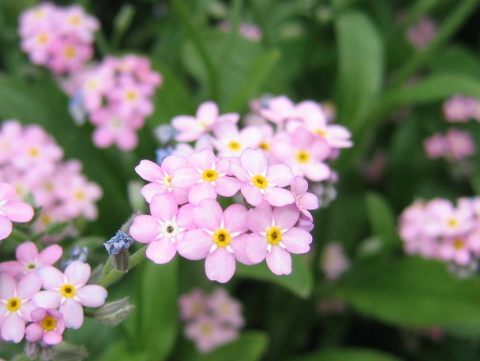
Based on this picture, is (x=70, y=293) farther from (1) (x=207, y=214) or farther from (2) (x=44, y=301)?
(1) (x=207, y=214)

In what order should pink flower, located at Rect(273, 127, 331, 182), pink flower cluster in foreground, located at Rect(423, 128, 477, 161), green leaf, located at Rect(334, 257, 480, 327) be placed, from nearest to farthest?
pink flower, located at Rect(273, 127, 331, 182)
green leaf, located at Rect(334, 257, 480, 327)
pink flower cluster in foreground, located at Rect(423, 128, 477, 161)

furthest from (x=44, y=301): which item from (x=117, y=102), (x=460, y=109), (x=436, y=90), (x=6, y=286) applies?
(x=460, y=109)

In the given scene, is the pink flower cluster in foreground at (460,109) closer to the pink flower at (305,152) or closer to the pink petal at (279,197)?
the pink flower at (305,152)

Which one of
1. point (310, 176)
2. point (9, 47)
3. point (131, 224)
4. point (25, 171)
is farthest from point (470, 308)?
point (9, 47)

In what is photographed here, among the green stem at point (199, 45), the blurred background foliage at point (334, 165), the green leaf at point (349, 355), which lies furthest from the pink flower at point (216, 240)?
the green leaf at point (349, 355)

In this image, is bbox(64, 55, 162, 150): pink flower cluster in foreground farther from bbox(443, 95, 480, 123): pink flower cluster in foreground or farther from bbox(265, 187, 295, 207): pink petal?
bbox(443, 95, 480, 123): pink flower cluster in foreground

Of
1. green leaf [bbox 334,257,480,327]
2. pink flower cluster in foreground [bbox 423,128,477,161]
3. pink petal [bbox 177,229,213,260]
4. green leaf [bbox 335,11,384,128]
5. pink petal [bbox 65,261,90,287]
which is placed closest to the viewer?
pink petal [bbox 177,229,213,260]

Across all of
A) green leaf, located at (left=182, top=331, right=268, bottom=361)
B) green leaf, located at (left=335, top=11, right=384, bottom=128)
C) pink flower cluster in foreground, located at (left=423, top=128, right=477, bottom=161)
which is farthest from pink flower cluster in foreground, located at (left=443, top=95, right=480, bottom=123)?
green leaf, located at (left=182, top=331, right=268, bottom=361)
